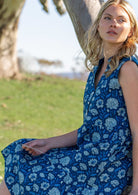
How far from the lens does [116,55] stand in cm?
235

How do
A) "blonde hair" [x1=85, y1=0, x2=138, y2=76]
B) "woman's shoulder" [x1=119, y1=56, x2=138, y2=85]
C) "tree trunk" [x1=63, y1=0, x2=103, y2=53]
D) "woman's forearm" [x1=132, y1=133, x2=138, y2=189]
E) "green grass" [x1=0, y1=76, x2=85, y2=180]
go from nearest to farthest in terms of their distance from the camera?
"woman's forearm" [x1=132, y1=133, x2=138, y2=189] < "woman's shoulder" [x1=119, y1=56, x2=138, y2=85] < "blonde hair" [x1=85, y1=0, x2=138, y2=76] < "tree trunk" [x1=63, y1=0, x2=103, y2=53] < "green grass" [x1=0, y1=76, x2=85, y2=180]

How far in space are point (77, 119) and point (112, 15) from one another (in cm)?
742

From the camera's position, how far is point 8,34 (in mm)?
12602

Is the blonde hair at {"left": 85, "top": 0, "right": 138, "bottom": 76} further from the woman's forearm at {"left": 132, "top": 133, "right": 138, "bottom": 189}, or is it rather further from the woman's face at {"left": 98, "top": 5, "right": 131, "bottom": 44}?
the woman's forearm at {"left": 132, "top": 133, "right": 138, "bottom": 189}

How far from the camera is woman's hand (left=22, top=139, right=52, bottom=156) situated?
7.89ft

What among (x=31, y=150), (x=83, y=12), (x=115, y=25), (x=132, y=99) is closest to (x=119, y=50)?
(x=115, y=25)

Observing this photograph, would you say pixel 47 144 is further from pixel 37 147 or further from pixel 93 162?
pixel 93 162

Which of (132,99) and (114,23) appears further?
(114,23)

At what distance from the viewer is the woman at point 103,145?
2.14 meters

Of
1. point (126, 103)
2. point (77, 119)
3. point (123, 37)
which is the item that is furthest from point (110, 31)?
point (77, 119)

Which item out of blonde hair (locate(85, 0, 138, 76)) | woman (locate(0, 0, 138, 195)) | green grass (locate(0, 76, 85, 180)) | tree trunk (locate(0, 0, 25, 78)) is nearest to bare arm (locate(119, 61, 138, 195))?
woman (locate(0, 0, 138, 195))

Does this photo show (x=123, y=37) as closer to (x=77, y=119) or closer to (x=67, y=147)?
(x=67, y=147)

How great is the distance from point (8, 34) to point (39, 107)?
3549mm

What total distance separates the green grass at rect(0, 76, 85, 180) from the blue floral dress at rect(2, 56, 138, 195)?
502 cm
